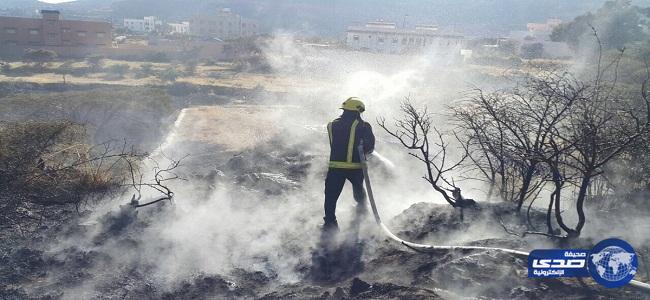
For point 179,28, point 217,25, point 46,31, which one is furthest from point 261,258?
point 179,28

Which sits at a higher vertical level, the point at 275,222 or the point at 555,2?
the point at 555,2

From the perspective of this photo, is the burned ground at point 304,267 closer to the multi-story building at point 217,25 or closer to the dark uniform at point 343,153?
the dark uniform at point 343,153

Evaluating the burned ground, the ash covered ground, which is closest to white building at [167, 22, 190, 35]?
the ash covered ground

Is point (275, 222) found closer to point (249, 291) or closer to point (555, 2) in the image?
point (249, 291)

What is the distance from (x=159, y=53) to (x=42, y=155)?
39377mm

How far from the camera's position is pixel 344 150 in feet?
17.7

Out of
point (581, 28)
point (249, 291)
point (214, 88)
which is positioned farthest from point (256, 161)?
point (581, 28)

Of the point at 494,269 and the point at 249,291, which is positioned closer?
the point at 494,269

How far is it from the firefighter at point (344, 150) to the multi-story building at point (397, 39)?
41982 millimetres

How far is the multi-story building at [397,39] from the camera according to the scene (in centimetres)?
4819

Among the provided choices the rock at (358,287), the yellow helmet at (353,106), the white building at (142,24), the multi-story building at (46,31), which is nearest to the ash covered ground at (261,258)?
the rock at (358,287)

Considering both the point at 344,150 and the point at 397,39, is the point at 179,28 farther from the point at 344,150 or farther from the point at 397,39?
the point at 344,150

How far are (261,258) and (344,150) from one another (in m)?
1.52

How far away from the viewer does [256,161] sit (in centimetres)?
898
